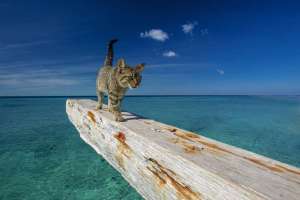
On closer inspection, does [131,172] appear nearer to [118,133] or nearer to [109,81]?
[118,133]

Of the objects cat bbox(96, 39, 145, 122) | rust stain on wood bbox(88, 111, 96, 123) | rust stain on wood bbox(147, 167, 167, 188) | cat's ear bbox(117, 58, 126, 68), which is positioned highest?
cat's ear bbox(117, 58, 126, 68)

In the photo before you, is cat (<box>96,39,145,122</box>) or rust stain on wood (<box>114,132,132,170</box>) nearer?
rust stain on wood (<box>114,132,132,170</box>)

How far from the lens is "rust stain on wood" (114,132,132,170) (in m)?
2.14

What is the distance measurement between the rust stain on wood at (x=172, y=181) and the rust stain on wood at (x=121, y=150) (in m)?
0.49

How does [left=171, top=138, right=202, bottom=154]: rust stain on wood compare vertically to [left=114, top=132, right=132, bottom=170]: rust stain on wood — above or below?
above

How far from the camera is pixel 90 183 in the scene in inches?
174

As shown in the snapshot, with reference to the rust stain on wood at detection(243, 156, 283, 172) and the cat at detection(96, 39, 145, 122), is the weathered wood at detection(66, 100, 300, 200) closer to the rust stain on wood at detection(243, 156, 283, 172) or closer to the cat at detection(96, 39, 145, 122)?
the rust stain on wood at detection(243, 156, 283, 172)

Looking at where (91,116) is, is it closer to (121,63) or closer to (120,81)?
(120,81)

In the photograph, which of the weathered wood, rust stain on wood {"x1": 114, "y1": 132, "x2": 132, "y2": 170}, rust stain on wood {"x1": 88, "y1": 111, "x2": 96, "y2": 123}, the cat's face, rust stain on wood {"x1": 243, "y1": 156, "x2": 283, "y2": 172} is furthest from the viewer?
rust stain on wood {"x1": 88, "y1": 111, "x2": 96, "y2": 123}

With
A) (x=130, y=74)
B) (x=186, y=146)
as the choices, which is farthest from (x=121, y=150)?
(x=130, y=74)

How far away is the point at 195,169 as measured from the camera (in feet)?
4.15

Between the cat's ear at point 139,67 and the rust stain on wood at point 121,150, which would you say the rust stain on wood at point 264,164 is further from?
the cat's ear at point 139,67

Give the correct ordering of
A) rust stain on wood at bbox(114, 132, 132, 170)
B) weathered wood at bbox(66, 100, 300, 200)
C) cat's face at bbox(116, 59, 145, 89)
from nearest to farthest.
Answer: weathered wood at bbox(66, 100, 300, 200) → rust stain on wood at bbox(114, 132, 132, 170) → cat's face at bbox(116, 59, 145, 89)

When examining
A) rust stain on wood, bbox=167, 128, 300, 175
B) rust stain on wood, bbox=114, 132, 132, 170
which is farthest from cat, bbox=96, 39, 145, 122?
rust stain on wood, bbox=167, 128, 300, 175
